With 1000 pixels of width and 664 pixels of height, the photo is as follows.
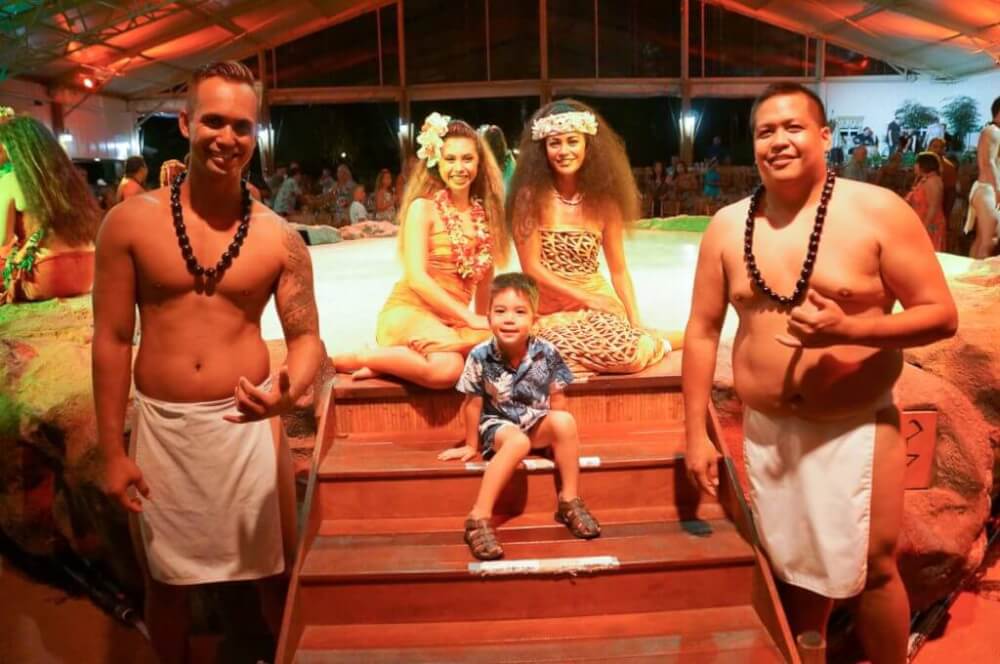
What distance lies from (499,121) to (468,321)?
1336 cm

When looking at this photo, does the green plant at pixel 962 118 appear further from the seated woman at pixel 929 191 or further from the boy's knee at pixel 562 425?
the boy's knee at pixel 562 425

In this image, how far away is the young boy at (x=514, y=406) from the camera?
9.37 ft

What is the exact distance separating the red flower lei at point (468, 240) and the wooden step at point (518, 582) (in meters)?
1.27

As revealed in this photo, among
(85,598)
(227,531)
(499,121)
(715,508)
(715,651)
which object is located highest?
(499,121)

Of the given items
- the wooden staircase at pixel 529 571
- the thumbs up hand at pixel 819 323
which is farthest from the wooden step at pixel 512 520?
the thumbs up hand at pixel 819 323

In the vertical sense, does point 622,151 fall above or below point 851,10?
below

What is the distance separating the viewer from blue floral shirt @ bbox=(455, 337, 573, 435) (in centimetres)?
298

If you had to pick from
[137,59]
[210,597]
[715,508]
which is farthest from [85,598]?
[137,59]

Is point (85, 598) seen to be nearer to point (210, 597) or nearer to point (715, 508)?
point (210, 597)

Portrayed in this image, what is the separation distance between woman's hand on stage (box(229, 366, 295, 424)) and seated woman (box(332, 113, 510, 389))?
133 centimetres

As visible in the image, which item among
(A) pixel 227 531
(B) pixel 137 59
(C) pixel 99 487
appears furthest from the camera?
(B) pixel 137 59

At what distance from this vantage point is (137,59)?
12500 mm

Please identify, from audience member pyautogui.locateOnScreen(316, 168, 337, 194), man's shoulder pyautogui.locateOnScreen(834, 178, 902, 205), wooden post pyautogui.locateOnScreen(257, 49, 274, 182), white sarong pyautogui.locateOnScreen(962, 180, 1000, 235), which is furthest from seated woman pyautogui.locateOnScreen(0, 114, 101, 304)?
wooden post pyautogui.locateOnScreen(257, 49, 274, 182)

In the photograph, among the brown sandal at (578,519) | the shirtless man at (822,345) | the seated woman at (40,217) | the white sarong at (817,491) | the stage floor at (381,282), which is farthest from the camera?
the stage floor at (381,282)
